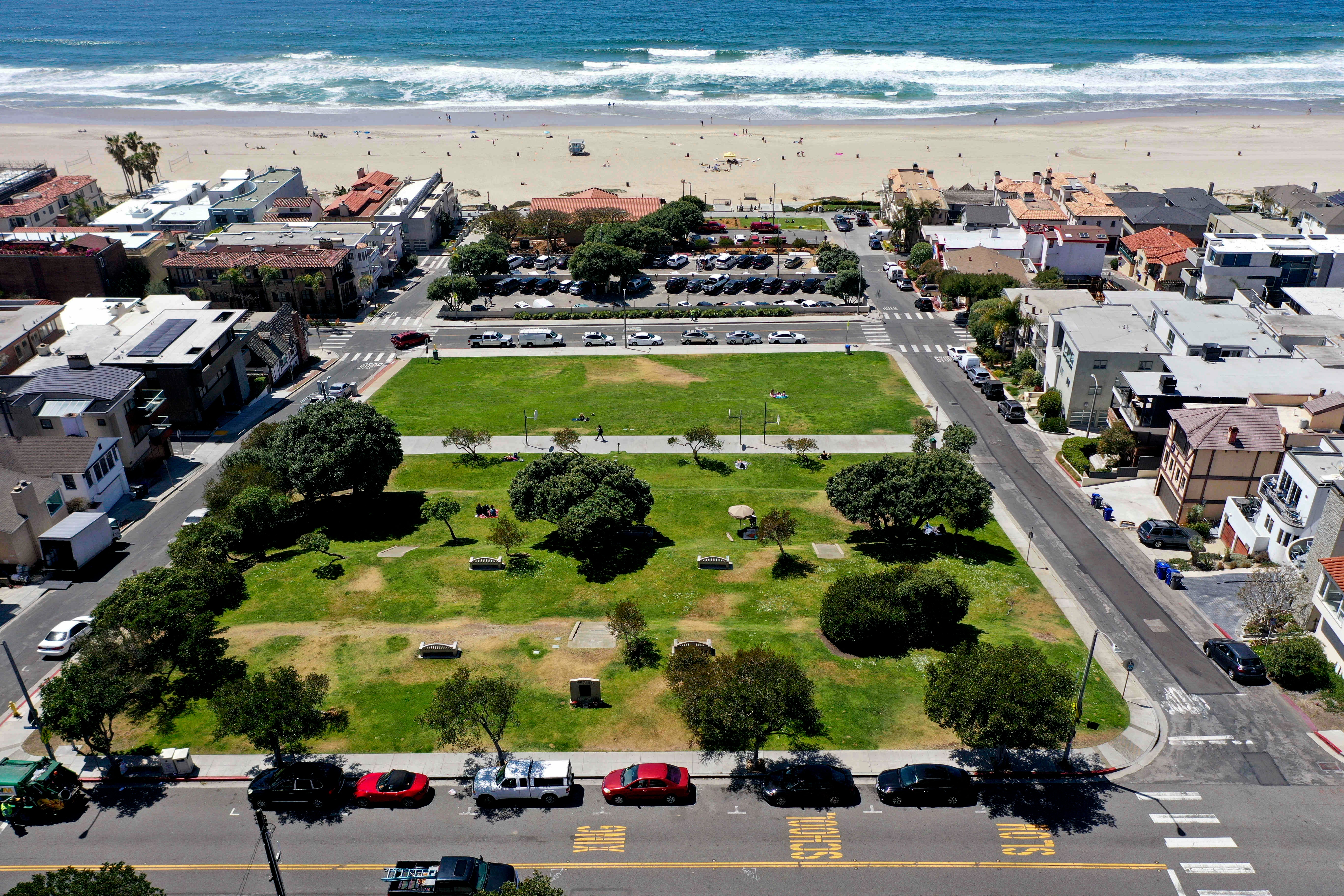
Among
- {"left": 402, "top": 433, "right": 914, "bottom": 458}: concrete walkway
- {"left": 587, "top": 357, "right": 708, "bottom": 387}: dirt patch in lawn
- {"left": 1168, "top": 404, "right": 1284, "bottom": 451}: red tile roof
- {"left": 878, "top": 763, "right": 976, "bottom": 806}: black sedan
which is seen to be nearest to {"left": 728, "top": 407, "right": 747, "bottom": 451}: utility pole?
{"left": 402, "top": 433, "right": 914, "bottom": 458}: concrete walkway

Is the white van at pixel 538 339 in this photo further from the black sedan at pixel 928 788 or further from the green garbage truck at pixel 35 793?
the black sedan at pixel 928 788

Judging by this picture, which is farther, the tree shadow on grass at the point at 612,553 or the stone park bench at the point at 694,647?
the tree shadow on grass at the point at 612,553

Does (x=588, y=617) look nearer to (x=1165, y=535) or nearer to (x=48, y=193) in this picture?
(x=1165, y=535)

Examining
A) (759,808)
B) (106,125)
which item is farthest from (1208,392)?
(106,125)

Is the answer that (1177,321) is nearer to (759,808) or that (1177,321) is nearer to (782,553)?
(782,553)

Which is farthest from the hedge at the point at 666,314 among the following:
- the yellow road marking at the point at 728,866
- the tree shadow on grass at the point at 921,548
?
the yellow road marking at the point at 728,866
